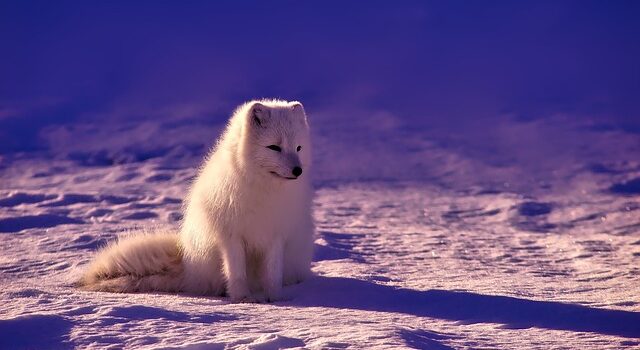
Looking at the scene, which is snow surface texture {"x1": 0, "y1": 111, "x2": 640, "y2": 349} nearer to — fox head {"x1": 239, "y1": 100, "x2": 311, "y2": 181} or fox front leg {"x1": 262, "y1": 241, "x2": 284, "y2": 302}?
fox front leg {"x1": 262, "y1": 241, "x2": 284, "y2": 302}

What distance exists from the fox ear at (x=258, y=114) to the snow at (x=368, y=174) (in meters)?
0.58

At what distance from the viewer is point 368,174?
1079 cm

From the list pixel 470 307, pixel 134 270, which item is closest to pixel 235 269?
pixel 134 270

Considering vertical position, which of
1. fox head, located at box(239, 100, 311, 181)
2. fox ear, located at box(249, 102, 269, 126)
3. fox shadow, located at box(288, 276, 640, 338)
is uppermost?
fox ear, located at box(249, 102, 269, 126)

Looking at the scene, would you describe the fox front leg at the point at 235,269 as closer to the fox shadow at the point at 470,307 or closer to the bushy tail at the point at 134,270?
the fox shadow at the point at 470,307

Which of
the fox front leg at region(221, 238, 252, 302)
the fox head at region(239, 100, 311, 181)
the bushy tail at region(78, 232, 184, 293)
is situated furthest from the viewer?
the bushy tail at region(78, 232, 184, 293)

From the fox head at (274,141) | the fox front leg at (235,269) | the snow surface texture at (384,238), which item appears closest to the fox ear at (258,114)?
the fox head at (274,141)

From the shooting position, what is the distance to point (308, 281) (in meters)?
4.96

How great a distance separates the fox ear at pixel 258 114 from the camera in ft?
14.5

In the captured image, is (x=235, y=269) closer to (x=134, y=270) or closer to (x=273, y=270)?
(x=273, y=270)

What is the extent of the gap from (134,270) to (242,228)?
0.72 m

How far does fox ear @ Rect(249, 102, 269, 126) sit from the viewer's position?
4434mm

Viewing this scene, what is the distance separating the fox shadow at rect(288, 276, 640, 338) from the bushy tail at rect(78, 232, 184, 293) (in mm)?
719

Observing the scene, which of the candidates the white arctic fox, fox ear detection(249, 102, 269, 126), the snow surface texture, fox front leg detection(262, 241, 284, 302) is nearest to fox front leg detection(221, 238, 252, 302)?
the white arctic fox
